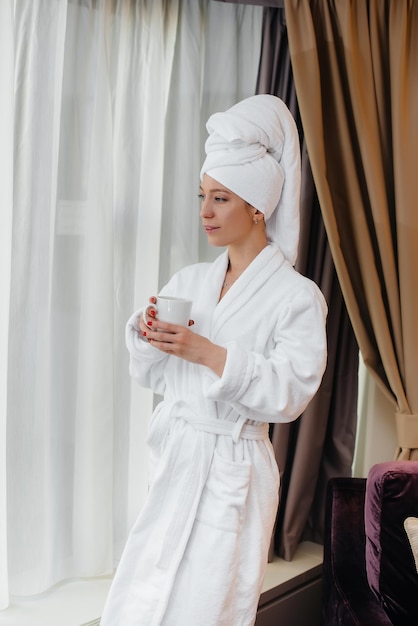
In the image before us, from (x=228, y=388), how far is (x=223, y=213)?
437 mm

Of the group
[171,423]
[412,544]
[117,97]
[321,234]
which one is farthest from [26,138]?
[412,544]

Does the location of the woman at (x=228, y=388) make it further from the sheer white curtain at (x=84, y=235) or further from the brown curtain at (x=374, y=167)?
the brown curtain at (x=374, y=167)

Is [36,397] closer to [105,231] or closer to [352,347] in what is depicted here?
[105,231]

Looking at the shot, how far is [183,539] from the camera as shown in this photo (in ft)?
5.82

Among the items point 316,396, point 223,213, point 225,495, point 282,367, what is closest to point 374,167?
point 316,396

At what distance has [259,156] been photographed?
6.09 ft

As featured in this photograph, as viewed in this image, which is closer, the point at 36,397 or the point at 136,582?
the point at 136,582

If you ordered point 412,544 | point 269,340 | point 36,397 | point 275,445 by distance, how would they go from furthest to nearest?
point 275,445, point 36,397, point 412,544, point 269,340

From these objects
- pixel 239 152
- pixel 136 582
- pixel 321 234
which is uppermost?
pixel 239 152

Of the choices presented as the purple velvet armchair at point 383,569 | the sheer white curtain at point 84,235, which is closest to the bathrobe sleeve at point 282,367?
the purple velvet armchair at point 383,569

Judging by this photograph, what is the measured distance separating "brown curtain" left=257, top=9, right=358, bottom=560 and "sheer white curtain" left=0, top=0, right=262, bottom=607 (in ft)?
0.63

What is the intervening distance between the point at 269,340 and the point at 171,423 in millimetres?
309

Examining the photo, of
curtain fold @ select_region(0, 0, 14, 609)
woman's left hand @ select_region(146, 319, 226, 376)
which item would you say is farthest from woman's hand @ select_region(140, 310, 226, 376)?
curtain fold @ select_region(0, 0, 14, 609)

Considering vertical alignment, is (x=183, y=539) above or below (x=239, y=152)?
below
